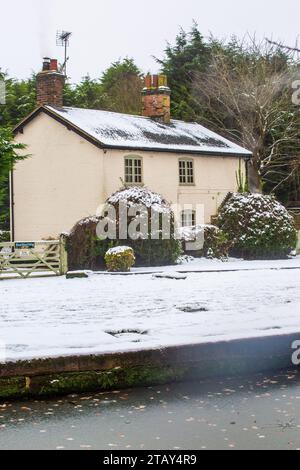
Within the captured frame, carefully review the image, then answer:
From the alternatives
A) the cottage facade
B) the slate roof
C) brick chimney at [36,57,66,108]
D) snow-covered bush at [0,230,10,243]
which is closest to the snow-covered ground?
the cottage facade

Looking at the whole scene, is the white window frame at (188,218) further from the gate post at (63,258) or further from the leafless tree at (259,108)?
the gate post at (63,258)

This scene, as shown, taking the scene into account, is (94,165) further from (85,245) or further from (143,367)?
(143,367)

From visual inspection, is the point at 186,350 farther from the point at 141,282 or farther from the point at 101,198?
the point at 101,198

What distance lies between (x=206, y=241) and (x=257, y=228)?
1971mm

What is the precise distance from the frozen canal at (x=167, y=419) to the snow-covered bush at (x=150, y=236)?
49.7 ft

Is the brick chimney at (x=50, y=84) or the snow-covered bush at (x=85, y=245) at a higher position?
the brick chimney at (x=50, y=84)

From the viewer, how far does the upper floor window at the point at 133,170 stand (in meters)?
27.4

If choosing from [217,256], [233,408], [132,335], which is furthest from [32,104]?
[233,408]

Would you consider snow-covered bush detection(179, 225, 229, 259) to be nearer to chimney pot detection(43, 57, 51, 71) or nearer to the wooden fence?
the wooden fence

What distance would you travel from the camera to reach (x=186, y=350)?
713 cm

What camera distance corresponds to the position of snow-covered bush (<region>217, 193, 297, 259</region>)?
82.3 feet

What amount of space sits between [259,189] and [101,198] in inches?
546

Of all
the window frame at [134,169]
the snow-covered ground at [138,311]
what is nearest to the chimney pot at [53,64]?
the window frame at [134,169]

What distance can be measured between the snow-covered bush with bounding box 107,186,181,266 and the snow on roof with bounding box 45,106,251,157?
4.17 m
